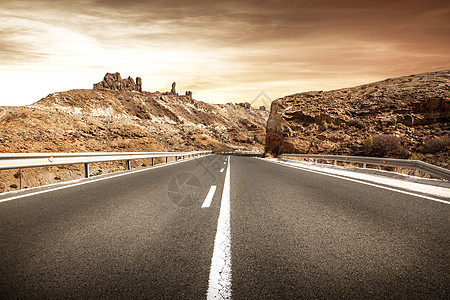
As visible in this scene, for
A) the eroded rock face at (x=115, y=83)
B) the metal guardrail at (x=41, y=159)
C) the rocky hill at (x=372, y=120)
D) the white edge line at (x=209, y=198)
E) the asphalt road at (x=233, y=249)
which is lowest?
the white edge line at (x=209, y=198)

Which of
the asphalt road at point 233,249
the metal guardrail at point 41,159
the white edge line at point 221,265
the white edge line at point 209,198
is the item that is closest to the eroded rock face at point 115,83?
the metal guardrail at point 41,159

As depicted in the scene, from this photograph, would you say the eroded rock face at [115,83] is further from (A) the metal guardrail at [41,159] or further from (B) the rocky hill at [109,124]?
(A) the metal guardrail at [41,159]

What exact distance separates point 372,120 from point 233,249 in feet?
127

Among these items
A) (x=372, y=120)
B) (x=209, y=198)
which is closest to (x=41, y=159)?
(x=209, y=198)

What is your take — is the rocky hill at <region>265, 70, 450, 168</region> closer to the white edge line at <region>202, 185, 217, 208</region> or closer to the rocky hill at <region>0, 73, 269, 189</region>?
the white edge line at <region>202, 185, 217, 208</region>

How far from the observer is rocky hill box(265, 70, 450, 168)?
27.9 metres

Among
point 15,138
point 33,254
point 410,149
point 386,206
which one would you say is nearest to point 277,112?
point 410,149

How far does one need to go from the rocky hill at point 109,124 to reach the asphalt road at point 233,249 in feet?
48.6

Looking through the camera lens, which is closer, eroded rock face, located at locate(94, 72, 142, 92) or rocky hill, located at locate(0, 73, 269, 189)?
rocky hill, located at locate(0, 73, 269, 189)

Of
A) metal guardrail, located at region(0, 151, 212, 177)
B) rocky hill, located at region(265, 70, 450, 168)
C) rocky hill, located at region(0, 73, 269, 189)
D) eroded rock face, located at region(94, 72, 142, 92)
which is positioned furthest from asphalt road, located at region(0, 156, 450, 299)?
eroded rock face, located at region(94, 72, 142, 92)

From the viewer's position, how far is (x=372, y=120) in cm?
3566

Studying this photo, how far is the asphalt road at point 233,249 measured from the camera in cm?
219

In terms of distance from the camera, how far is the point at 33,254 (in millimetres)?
2908

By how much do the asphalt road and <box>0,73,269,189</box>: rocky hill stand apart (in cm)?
1480
